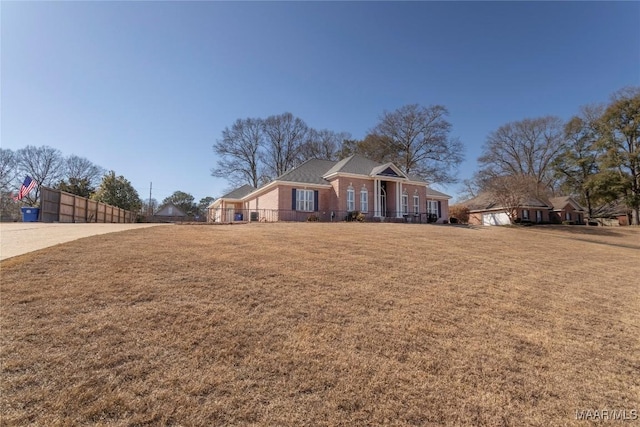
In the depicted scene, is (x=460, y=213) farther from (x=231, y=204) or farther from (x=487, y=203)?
(x=231, y=204)

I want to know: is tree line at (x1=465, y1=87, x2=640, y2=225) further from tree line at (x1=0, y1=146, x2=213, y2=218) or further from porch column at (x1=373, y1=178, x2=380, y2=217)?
tree line at (x1=0, y1=146, x2=213, y2=218)

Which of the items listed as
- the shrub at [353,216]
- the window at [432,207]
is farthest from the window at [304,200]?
the window at [432,207]

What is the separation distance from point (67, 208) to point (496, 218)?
42.5m

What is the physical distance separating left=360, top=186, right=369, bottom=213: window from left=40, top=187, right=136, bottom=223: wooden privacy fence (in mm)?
20839

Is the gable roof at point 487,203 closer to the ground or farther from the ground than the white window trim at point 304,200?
farther from the ground

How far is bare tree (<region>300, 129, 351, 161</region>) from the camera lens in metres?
43.2

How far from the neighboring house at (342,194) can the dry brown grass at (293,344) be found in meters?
15.1

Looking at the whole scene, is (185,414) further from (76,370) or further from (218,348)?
(76,370)

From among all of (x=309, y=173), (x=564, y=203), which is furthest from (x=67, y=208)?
(x=564, y=203)

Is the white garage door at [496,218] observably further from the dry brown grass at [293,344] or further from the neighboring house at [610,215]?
the dry brown grass at [293,344]

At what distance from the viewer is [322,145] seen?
43.9 meters

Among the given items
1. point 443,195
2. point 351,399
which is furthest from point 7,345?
point 443,195

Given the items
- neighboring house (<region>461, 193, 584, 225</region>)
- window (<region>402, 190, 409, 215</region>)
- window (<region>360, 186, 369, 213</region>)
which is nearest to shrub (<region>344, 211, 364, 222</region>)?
window (<region>360, 186, 369, 213</region>)

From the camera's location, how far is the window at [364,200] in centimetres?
2440
